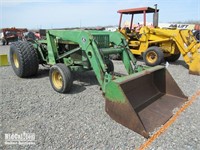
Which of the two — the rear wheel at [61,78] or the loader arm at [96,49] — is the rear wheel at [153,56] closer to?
the loader arm at [96,49]

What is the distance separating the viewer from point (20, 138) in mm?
2936

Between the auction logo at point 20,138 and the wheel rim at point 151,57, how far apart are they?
6003mm

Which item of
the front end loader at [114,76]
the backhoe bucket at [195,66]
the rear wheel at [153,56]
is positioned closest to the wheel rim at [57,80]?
the front end loader at [114,76]

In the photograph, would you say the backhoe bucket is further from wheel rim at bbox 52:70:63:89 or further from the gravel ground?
wheel rim at bbox 52:70:63:89

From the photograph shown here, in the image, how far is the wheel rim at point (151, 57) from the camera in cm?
782

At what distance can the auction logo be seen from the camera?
9.26 feet

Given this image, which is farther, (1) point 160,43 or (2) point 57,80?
(1) point 160,43

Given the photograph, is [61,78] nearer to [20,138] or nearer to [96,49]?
[96,49]

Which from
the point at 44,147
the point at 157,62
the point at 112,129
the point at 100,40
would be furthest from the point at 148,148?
the point at 157,62

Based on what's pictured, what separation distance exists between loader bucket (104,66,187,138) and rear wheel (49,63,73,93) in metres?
1.32

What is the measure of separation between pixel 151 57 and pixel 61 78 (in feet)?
15.2

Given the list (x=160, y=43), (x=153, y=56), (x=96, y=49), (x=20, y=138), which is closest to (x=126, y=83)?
(x=96, y=49)

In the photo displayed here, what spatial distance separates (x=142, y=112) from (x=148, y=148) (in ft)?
2.67

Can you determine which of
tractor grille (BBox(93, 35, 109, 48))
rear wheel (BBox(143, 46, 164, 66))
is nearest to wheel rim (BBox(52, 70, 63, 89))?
tractor grille (BBox(93, 35, 109, 48))
